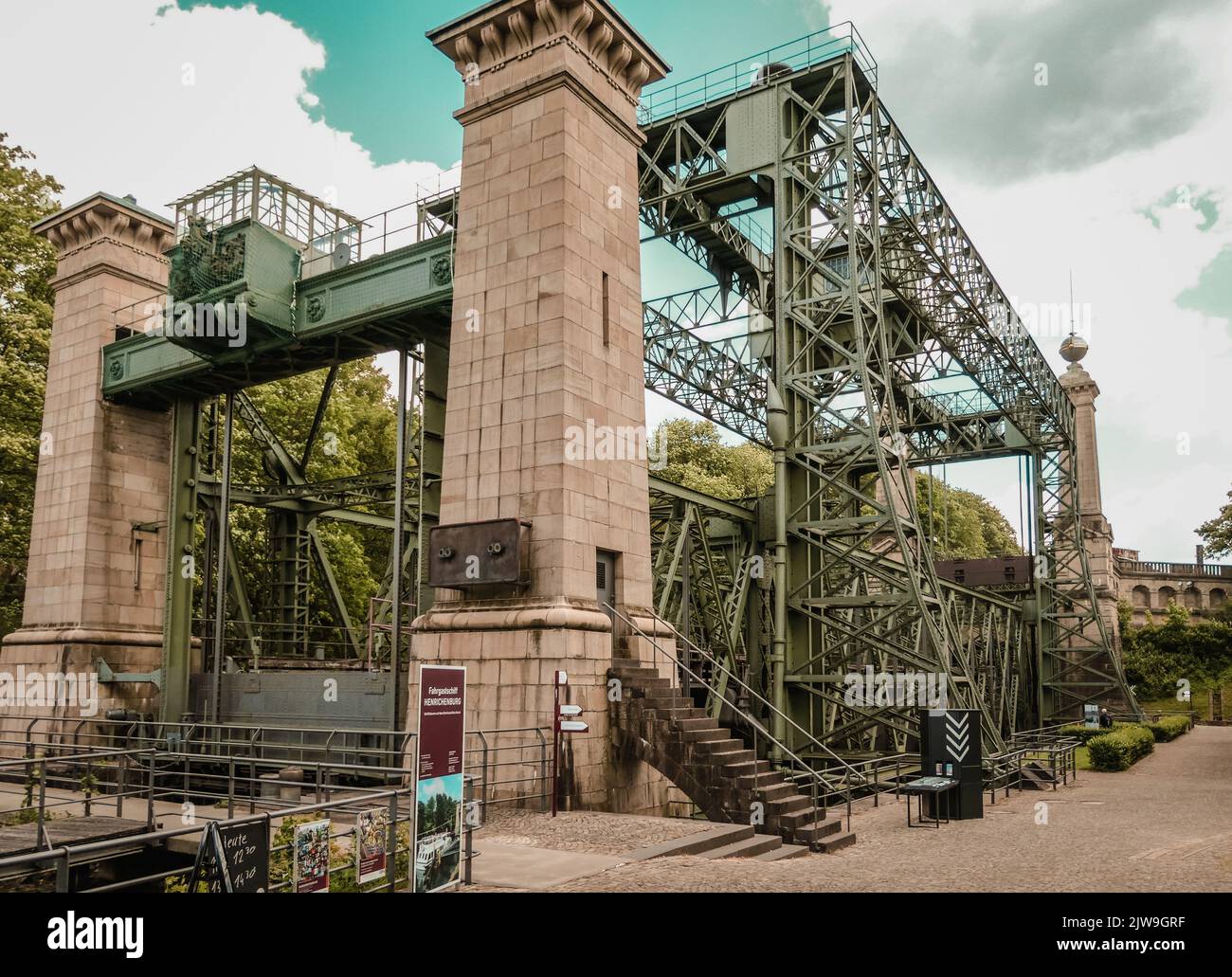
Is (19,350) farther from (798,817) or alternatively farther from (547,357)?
(798,817)

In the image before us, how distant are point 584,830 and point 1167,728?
3608 cm

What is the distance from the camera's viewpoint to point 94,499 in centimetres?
2473

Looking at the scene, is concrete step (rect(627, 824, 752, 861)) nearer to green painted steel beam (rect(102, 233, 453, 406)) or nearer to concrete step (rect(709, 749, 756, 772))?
concrete step (rect(709, 749, 756, 772))

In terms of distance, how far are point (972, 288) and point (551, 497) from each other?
24.5 meters

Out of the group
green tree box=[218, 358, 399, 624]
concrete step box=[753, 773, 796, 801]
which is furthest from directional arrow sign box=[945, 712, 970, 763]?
green tree box=[218, 358, 399, 624]

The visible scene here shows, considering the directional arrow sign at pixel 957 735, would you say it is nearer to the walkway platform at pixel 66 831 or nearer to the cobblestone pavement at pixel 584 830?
the cobblestone pavement at pixel 584 830

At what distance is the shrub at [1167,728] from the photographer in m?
40.1

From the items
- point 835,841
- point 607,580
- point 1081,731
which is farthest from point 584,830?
point 1081,731

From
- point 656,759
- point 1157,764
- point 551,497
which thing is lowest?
point 1157,764

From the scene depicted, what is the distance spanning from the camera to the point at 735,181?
84.1 ft

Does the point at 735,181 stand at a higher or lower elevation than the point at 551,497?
higher
